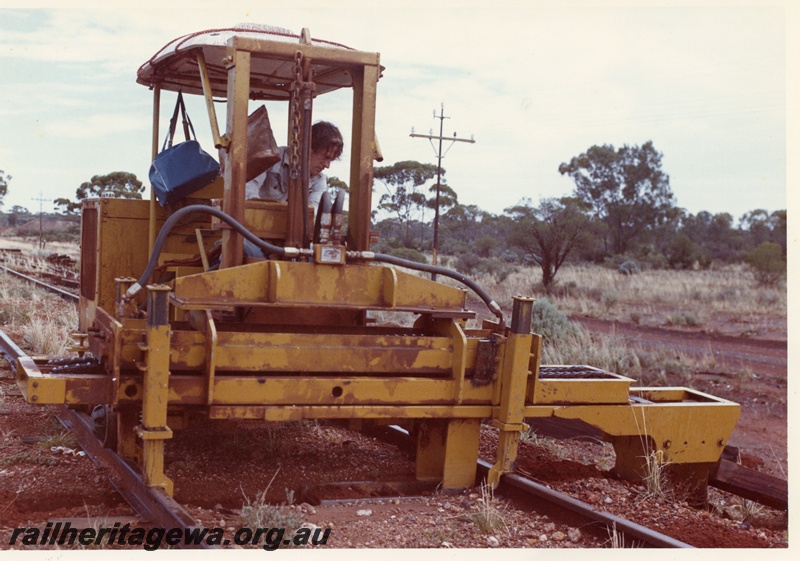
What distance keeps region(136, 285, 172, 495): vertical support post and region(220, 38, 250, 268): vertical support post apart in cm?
89

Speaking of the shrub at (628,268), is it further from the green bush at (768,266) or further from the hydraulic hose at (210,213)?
the hydraulic hose at (210,213)

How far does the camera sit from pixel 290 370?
218 inches

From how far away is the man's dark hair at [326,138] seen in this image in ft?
22.0

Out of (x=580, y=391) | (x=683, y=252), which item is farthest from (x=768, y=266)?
(x=580, y=391)

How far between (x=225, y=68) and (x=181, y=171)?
844 mm

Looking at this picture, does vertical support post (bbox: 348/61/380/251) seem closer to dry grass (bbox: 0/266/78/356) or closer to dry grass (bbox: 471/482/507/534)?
dry grass (bbox: 471/482/507/534)

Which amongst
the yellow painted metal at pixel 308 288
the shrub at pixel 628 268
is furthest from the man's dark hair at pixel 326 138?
the shrub at pixel 628 268

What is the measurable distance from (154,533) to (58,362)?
1.75 m

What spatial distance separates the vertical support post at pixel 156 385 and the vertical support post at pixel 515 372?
2077mm

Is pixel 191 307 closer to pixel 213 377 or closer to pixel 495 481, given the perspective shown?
pixel 213 377

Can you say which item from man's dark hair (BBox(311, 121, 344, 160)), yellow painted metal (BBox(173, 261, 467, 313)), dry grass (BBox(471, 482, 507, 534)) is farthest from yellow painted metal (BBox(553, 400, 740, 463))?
man's dark hair (BBox(311, 121, 344, 160))

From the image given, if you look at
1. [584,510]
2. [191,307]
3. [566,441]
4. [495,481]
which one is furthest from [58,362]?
[566,441]

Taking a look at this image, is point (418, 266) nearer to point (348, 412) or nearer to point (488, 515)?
point (348, 412)

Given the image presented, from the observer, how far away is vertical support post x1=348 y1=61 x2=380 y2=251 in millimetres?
6137
